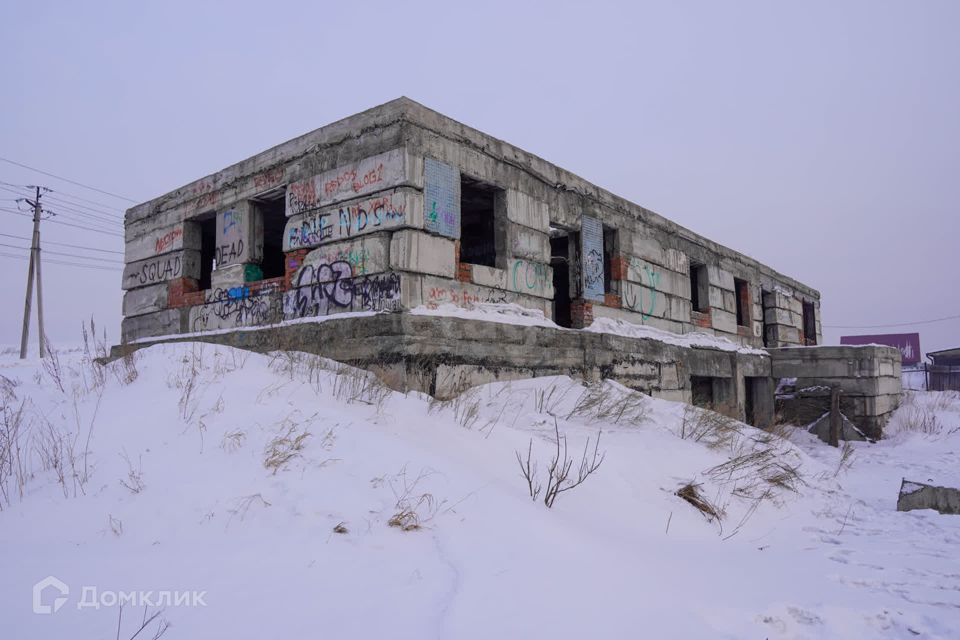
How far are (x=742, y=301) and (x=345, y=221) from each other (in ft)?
36.5

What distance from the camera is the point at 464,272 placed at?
7223 mm

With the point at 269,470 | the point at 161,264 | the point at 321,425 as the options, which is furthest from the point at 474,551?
the point at 161,264

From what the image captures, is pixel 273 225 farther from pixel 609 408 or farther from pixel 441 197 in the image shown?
pixel 609 408

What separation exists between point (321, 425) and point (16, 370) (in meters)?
6.35

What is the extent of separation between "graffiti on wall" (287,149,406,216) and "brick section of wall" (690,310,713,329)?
297 inches

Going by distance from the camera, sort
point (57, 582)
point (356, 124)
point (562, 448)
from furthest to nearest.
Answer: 1. point (356, 124)
2. point (562, 448)
3. point (57, 582)

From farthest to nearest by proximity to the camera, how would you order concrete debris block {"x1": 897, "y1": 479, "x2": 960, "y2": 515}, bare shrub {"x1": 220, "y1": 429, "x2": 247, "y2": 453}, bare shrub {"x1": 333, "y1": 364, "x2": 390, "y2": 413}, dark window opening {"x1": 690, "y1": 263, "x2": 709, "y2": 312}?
1. dark window opening {"x1": 690, "y1": 263, "x2": 709, "y2": 312}
2. concrete debris block {"x1": 897, "y1": 479, "x2": 960, "y2": 515}
3. bare shrub {"x1": 333, "y1": 364, "x2": 390, "y2": 413}
4. bare shrub {"x1": 220, "y1": 429, "x2": 247, "y2": 453}

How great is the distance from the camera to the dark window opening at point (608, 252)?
32.8 feet

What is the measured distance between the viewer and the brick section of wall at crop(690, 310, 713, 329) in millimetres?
12172

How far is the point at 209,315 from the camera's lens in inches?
346

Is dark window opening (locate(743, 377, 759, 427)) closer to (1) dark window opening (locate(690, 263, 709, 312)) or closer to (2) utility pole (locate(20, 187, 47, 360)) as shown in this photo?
(1) dark window opening (locate(690, 263, 709, 312))

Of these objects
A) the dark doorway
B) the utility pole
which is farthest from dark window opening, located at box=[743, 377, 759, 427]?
the utility pole

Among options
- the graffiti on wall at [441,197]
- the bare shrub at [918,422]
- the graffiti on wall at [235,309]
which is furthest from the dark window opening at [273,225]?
the bare shrub at [918,422]

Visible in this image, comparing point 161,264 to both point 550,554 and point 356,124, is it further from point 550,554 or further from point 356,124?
point 550,554
